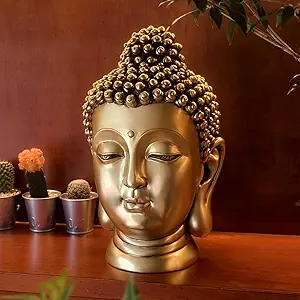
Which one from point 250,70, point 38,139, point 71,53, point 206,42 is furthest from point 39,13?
point 250,70

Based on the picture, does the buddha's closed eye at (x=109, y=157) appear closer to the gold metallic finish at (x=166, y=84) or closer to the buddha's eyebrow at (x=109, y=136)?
the buddha's eyebrow at (x=109, y=136)

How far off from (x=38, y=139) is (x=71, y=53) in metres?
0.22

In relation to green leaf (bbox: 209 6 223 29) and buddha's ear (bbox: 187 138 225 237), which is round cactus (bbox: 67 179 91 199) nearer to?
buddha's ear (bbox: 187 138 225 237)

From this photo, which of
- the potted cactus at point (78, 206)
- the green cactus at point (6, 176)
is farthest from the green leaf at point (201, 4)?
the green cactus at point (6, 176)

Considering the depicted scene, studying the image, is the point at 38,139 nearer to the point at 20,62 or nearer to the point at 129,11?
the point at 20,62

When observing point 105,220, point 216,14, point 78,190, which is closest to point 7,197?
point 78,190

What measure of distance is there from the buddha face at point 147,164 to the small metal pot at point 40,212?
11.2 inches

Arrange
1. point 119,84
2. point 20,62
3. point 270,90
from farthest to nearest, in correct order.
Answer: point 20,62
point 270,90
point 119,84

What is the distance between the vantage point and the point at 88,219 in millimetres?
1183

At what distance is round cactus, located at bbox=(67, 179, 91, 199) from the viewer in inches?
46.1

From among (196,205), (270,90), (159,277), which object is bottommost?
(159,277)

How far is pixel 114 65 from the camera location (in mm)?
1211

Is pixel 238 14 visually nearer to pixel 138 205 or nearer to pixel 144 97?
pixel 144 97

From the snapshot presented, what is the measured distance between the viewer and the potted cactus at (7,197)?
120 cm
